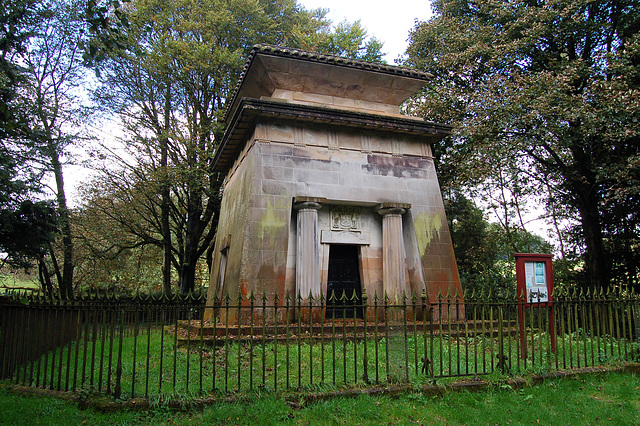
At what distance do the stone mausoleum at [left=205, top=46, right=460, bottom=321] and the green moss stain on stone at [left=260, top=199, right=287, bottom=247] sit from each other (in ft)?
0.08

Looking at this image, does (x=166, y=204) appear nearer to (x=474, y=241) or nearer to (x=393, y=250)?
(x=393, y=250)

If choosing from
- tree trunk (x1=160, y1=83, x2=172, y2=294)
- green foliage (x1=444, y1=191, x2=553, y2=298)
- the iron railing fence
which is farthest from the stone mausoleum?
green foliage (x1=444, y1=191, x2=553, y2=298)

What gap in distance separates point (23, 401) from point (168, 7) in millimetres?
18605

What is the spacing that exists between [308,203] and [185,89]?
12.6 m

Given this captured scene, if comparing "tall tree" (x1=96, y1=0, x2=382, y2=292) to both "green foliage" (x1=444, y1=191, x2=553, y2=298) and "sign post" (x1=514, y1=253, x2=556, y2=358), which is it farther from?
"sign post" (x1=514, y1=253, x2=556, y2=358)

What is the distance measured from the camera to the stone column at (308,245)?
1041 centimetres

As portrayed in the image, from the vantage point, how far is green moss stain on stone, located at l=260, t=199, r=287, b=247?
10461mm

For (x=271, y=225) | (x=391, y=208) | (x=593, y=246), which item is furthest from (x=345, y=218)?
(x=593, y=246)

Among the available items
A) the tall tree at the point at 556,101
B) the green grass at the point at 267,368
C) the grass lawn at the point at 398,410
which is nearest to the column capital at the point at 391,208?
the green grass at the point at 267,368

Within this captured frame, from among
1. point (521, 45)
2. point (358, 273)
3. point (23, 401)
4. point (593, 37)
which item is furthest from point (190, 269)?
point (593, 37)

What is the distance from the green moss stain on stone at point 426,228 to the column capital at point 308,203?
277 cm

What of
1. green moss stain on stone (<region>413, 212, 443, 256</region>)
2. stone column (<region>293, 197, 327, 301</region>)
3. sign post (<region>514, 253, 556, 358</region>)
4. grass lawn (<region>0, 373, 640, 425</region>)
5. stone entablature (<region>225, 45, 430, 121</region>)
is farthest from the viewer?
stone entablature (<region>225, 45, 430, 121</region>)

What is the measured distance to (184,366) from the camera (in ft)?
23.2

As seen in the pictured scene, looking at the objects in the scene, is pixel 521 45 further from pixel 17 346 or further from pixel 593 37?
pixel 17 346
